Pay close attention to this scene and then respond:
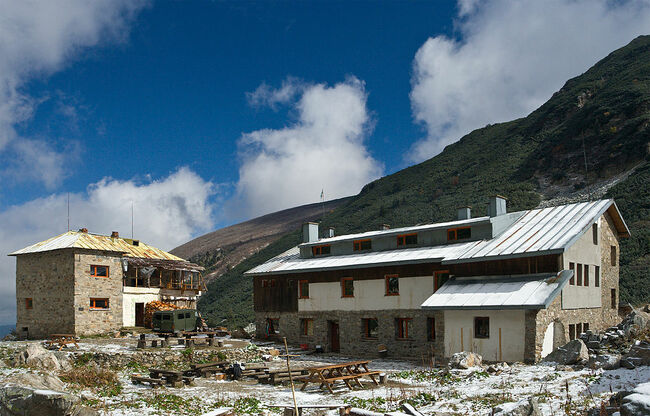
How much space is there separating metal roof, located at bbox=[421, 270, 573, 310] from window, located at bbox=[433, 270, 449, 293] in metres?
1.28

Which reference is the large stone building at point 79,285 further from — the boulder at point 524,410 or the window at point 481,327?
the boulder at point 524,410

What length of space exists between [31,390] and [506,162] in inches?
3518

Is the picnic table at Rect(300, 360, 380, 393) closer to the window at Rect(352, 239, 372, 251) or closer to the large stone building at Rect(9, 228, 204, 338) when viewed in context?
the window at Rect(352, 239, 372, 251)

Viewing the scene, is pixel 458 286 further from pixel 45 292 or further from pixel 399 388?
pixel 45 292

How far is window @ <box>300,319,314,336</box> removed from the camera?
126 feet

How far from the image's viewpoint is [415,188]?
104 m

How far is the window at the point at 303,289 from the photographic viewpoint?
3882 cm

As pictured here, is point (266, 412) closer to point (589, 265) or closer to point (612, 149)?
point (589, 265)

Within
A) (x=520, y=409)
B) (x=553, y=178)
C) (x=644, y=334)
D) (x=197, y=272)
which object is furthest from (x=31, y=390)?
(x=553, y=178)

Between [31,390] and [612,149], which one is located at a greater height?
[612,149]

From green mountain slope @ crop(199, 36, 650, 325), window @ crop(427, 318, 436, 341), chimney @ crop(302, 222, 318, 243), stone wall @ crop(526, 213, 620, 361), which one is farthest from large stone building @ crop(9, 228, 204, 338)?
green mountain slope @ crop(199, 36, 650, 325)

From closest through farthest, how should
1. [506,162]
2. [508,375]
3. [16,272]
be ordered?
[508,375]
[16,272]
[506,162]

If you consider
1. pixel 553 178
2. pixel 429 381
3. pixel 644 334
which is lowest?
pixel 429 381

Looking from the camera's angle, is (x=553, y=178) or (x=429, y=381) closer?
(x=429, y=381)
